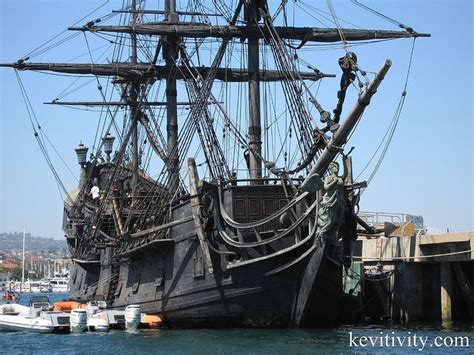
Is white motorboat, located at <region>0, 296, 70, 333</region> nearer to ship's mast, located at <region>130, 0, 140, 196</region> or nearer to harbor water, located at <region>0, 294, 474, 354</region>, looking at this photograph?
harbor water, located at <region>0, 294, 474, 354</region>

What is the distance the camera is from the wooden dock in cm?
3459

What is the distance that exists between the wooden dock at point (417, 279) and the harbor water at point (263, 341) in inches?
67.7

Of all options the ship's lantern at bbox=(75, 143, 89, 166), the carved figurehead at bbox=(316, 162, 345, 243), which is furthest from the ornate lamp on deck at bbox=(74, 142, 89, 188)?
the carved figurehead at bbox=(316, 162, 345, 243)

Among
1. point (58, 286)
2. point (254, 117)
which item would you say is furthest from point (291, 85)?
point (58, 286)

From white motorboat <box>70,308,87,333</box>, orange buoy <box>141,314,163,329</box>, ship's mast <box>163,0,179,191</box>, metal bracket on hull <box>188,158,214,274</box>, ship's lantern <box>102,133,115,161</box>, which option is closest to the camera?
metal bracket on hull <box>188,158,214,274</box>

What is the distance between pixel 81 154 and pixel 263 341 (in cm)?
2930

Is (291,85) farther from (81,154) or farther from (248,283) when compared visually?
(81,154)

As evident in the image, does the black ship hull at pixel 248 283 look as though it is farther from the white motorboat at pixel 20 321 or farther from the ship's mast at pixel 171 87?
the ship's mast at pixel 171 87

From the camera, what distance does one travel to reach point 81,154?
55.4m

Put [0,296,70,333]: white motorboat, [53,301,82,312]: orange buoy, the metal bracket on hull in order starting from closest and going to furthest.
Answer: the metal bracket on hull
[0,296,70,333]: white motorboat
[53,301,82,312]: orange buoy

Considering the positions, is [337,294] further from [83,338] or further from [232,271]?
[83,338]

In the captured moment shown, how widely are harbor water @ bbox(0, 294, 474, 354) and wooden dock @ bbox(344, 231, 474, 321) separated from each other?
172 cm

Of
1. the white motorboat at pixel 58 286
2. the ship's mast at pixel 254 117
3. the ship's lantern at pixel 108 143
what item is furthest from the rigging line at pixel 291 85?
the white motorboat at pixel 58 286

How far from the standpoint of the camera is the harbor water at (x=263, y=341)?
2670 centimetres
